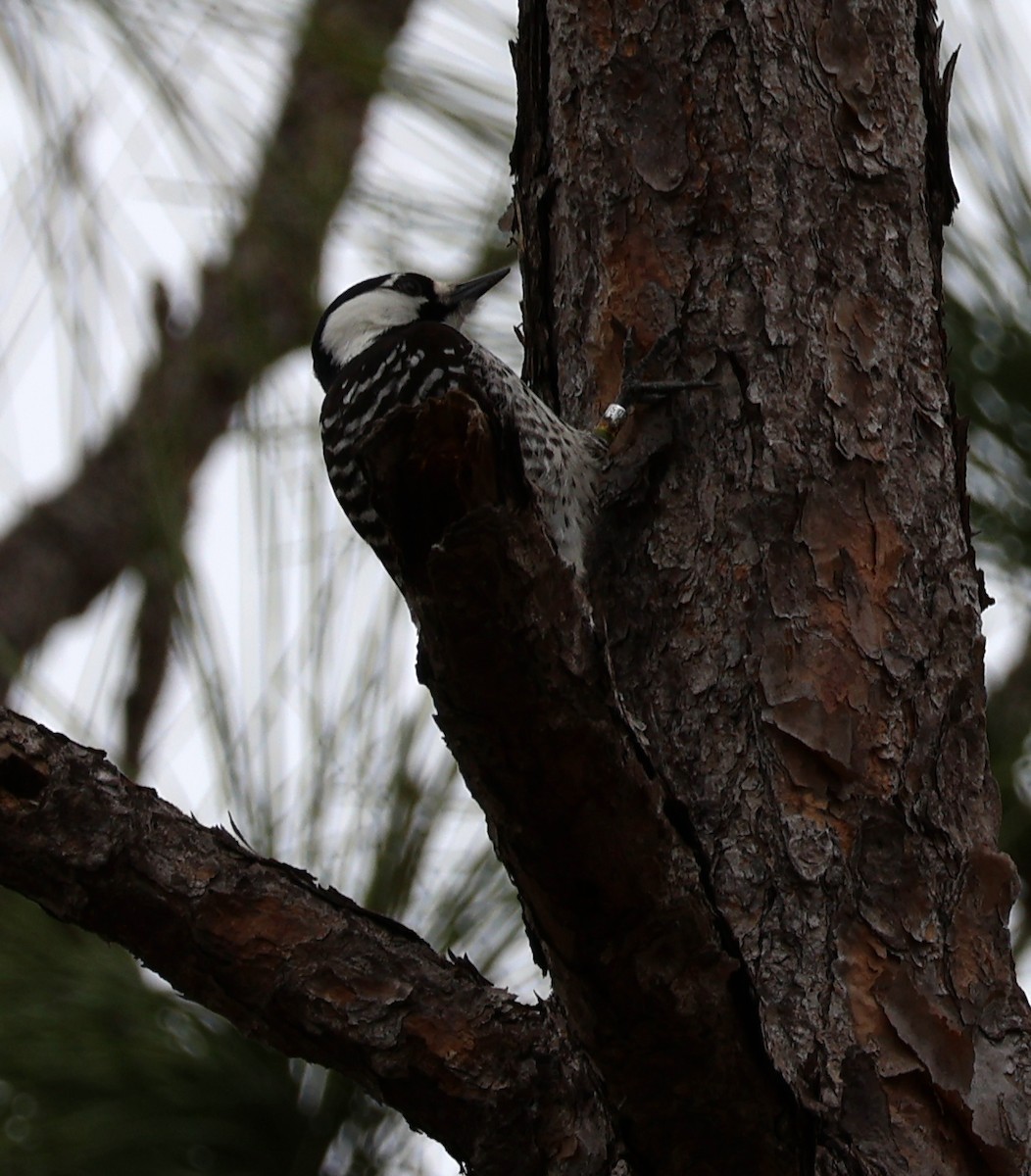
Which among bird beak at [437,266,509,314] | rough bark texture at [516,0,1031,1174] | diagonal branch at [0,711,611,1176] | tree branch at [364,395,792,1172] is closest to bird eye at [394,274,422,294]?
bird beak at [437,266,509,314]

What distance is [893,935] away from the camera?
1489 mm

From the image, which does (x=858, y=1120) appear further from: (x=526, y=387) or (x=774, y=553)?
(x=526, y=387)

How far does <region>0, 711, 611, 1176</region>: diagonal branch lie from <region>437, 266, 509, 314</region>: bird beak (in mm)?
1611

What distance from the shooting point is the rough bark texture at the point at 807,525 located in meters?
1.46

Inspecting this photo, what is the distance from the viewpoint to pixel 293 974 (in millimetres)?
1363

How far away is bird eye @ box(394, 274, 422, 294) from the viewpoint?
10.1 feet

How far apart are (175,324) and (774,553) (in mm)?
2248

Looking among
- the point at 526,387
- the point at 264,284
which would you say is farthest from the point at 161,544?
the point at 264,284

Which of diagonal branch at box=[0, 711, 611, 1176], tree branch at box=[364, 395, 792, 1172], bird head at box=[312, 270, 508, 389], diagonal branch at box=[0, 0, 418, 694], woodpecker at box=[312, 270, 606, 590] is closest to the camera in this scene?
tree branch at box=[364, 395, 792, 1172]

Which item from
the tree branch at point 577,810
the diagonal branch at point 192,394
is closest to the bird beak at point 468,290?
the diagonal branch at point 192,394

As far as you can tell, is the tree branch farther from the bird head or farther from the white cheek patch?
the white cheek patch

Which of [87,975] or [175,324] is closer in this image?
[87,975]

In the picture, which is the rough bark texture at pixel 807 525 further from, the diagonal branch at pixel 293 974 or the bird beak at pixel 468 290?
the bird beak at pixel 468 290

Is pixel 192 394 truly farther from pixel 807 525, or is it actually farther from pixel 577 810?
pixel 577 810
